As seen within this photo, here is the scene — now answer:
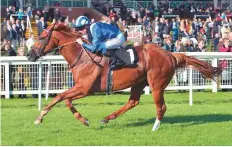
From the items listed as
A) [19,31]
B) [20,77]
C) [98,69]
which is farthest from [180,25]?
[98,69]

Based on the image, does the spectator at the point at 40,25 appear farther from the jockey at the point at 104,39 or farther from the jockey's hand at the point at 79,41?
the jockey at the point at 104,39

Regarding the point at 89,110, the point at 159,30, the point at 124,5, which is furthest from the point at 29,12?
the point at 89,110

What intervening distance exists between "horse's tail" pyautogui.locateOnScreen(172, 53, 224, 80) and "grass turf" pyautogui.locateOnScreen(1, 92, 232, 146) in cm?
78

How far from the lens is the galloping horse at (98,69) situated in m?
9.55

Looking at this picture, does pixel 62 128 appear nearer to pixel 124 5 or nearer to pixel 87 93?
pixel 87 93

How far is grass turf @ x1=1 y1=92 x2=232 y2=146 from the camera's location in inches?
326

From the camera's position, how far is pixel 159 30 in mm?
27828

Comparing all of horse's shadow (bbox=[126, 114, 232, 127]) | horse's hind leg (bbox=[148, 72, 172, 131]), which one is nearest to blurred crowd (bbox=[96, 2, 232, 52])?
horse's shadow (bbox=[126, 114, 232, 127])

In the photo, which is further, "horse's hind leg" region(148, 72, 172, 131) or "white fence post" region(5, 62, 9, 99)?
"white fence post" region(5, 62, 9, 99)

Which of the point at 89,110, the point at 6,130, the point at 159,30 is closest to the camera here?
the point at 6,130

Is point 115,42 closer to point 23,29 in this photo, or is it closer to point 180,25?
point 23,29

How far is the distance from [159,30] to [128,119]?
17496 millimetres

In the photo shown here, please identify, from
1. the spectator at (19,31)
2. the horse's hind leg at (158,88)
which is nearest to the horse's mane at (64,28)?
the horse's hind leg at (158,88)

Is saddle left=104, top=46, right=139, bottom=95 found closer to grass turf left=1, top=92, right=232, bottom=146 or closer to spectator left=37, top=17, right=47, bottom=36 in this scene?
grass turf left=1, top=92, right=232, bottom=146
